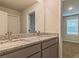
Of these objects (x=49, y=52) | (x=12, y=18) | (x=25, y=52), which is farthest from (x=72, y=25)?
(x=25, y=52)

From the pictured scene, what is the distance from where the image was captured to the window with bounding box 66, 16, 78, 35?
601 cm

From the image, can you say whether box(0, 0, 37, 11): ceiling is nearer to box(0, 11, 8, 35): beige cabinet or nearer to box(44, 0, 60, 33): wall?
box(0, 11, 8, 35): beige cabinet

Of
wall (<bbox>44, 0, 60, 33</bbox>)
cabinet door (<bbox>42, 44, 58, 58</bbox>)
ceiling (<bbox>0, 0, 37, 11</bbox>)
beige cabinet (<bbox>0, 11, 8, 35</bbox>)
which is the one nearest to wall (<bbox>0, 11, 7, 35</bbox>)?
beige cabinet (<bbox>0, 11, 8, 35</bbox>)

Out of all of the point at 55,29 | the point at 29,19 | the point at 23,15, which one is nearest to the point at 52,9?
the point at 55,29

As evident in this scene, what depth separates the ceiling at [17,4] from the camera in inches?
65.7

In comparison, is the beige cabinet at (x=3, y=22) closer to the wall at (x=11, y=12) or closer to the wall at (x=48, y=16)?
the wall at (x=11, y=12)

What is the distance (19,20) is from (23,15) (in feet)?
0.53

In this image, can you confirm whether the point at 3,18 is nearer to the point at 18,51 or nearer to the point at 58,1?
the point at 18,51

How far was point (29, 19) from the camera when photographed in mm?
2227

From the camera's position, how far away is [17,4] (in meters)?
1.92

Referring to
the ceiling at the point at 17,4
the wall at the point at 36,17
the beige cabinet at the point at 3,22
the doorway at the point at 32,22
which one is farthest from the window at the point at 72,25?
the beige cabinet at the point at 3,22

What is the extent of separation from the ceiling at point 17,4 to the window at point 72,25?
464cm

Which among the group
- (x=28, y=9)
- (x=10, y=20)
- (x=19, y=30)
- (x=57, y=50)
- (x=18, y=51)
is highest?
(x=28, y=9)

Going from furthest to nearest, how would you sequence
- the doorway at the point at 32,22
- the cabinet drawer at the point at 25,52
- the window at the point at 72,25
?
1. the window at the point at 72,25
2. the doorway at the point at 32,22
3. the cabinet drawer at the point at 25,52
